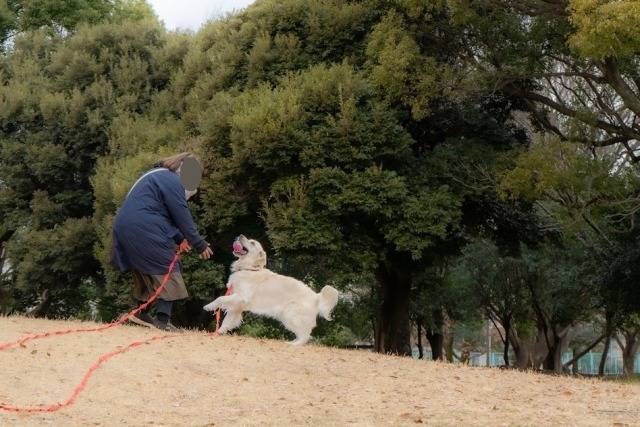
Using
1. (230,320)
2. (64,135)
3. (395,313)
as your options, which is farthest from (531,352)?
(230,320)

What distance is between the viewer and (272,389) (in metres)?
8.27

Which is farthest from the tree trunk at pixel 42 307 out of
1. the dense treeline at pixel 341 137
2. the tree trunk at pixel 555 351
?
the tree trunk at pixel 555 351

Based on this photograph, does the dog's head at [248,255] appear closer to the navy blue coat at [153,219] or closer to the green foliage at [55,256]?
the navy blue coat at [153,219]

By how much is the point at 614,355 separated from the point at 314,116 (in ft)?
188

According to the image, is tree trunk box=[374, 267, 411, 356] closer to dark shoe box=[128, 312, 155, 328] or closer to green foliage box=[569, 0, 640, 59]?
green foliage box=[569, 0, 640, 59]

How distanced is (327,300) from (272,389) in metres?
2.71

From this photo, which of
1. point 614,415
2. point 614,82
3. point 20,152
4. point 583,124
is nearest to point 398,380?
point 614,415

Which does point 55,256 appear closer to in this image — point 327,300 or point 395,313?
point 395,313

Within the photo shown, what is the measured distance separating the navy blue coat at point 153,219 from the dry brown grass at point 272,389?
3.19 feet

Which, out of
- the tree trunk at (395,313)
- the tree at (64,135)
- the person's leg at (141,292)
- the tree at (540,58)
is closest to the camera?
the person's leg at (141,292)

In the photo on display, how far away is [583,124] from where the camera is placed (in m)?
16.2

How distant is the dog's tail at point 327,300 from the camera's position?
35.3 ft

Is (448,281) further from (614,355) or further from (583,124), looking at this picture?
(614,355)

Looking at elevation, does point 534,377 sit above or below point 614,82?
below
